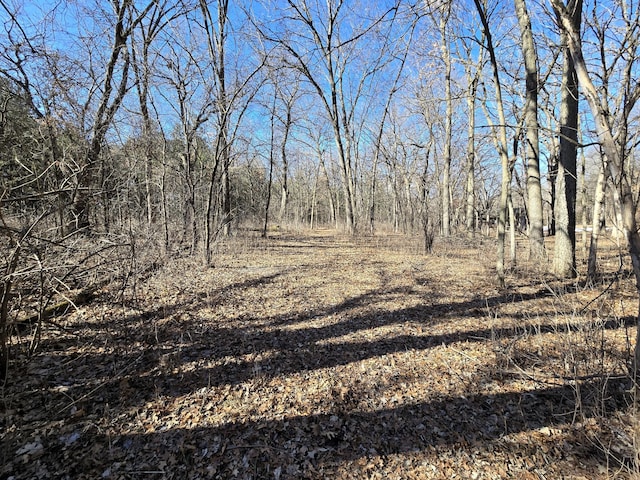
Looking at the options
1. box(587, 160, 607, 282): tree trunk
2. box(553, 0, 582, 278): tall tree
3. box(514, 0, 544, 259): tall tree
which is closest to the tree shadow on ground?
box(587, 160, 607, 282): tree trunk

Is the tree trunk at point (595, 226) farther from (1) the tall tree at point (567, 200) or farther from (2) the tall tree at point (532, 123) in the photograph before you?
(2) the tall tree at point (532, 123)

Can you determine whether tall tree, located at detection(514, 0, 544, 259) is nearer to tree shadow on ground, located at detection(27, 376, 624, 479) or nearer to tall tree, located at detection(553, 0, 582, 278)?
tall tree, located at detection(553, 0, 582, 278)

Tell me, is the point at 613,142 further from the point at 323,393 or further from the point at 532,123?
the point at 532,123

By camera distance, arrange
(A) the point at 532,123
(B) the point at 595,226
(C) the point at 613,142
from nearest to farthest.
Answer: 1. (C) the point at 613,142
2. (B) the point at 595,226
3. (A) the point at 532,123

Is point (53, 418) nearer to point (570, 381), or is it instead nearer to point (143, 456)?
point (143, 456)

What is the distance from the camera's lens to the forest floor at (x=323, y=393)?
6.77ft

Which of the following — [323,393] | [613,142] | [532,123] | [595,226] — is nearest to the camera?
[613,142]

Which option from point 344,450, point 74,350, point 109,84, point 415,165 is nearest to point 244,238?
point 109,84

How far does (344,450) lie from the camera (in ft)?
7.18

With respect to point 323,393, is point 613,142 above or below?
above

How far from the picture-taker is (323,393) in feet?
9.19

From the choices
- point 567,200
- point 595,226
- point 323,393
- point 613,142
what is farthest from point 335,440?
point 567,200

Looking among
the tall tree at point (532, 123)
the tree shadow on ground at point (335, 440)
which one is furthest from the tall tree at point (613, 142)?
the tall tree at point (532, 123)

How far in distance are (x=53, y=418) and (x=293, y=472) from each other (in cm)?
210
